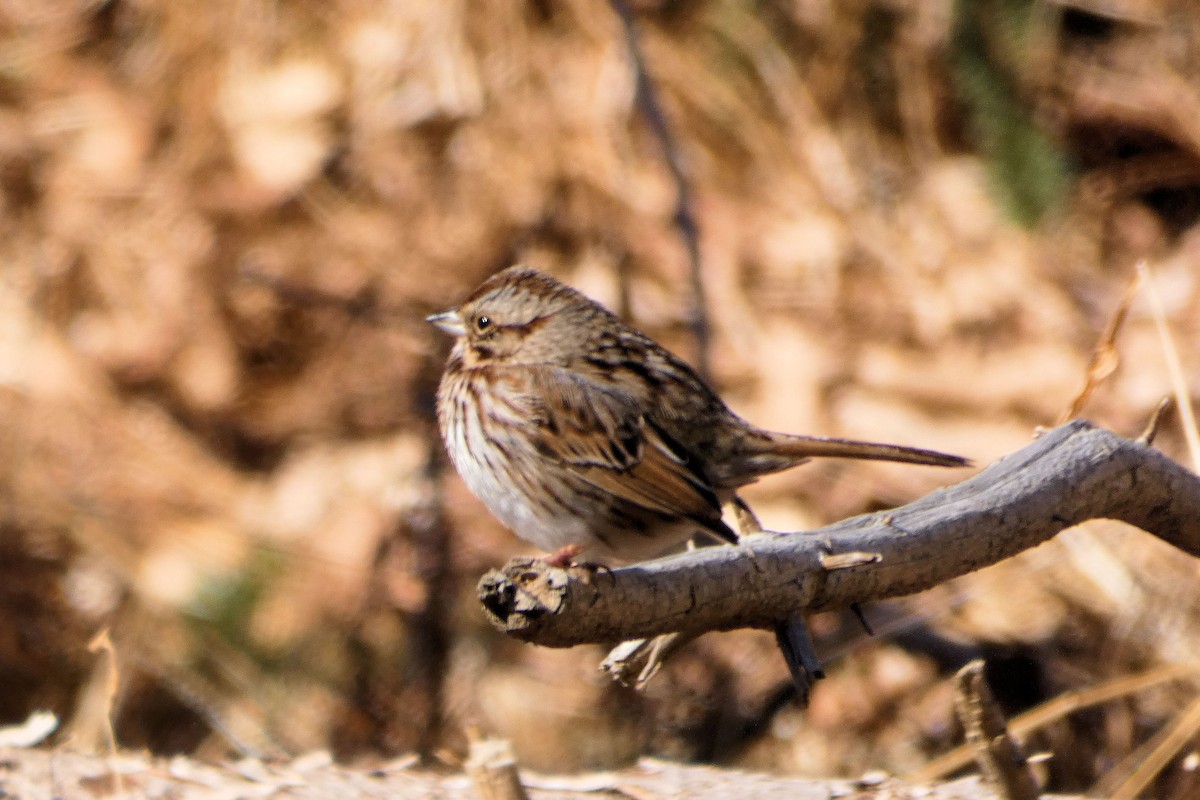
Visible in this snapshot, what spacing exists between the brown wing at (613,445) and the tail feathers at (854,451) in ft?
0.55

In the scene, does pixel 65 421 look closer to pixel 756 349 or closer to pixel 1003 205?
pixel 756 349

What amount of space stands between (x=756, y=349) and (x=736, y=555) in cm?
345

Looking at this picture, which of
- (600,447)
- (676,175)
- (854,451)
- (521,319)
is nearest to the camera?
(854,451)

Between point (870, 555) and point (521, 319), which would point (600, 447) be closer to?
point (521, 319)

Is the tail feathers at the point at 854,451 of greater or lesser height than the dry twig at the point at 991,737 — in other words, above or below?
above

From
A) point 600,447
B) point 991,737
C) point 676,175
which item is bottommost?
point 991,737

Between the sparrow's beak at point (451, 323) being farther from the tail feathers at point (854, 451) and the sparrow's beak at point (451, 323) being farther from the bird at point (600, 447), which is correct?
the tail feathers at point (854, 451)

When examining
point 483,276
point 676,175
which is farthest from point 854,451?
point 483,276

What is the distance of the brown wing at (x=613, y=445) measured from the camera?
10.1ft

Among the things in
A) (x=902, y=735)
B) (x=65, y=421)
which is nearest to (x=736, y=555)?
(x=902, y=735)

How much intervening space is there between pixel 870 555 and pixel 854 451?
0.75 metres

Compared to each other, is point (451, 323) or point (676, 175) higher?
point (676, 175)

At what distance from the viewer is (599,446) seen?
3166mm

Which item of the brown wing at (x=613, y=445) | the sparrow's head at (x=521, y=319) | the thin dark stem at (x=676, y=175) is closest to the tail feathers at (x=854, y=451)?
the brown wing at (x=613, y=445)
